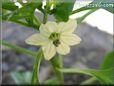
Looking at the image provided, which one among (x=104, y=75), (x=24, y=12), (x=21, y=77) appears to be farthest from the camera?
(x=21, y=77)

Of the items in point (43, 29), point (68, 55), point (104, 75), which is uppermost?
point (43, 29)

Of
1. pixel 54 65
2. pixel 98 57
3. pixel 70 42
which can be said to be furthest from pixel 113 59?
pixel 98 57

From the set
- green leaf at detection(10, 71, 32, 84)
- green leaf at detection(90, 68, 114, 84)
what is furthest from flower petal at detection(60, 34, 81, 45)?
green leaf at detection(10, 71, 32, 84)

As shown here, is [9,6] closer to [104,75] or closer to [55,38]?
[55,38]

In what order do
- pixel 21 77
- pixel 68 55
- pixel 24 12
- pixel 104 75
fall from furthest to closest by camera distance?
pixel 68 55 < pixel 21 77 < pixel 104 75 < pixel 24 12

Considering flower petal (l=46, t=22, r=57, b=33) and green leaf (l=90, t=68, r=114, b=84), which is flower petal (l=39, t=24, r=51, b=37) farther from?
green leaf (l=90, t=68, r=114, b=84)

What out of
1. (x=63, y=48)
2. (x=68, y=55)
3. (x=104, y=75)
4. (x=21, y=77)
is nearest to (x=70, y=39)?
(x=63, y=48)

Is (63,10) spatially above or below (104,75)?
above

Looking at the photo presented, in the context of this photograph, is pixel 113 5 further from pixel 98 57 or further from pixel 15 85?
pixel 98 57
